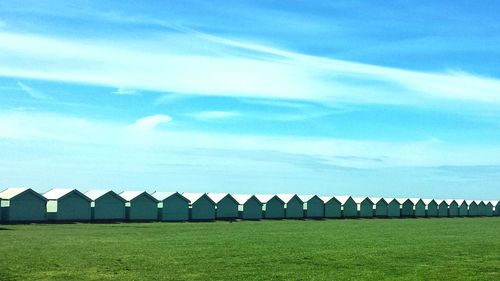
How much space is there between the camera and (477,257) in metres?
35.3

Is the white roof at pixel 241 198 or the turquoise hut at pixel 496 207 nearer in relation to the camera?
the white roof at pixel 241 198

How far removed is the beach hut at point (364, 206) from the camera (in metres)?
117

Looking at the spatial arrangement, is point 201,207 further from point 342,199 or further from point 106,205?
point 342,199

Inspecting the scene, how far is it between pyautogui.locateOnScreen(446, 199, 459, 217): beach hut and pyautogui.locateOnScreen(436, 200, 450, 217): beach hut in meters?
0.84

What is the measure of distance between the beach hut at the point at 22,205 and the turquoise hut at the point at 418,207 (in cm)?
7962

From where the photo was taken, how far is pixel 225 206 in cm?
9725

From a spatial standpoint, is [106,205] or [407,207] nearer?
[106,205]

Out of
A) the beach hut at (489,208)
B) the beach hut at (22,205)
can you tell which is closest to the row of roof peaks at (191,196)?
the beach hut at (22,205)

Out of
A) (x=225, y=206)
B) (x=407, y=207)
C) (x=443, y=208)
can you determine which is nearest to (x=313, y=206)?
(x=225, y=206)

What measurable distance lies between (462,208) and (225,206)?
71.7 m

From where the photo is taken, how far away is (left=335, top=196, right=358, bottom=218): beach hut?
115m

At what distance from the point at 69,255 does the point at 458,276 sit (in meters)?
20.2

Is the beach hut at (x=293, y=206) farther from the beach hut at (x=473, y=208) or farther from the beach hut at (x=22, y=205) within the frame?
the beach hut at (x=473, y=208)

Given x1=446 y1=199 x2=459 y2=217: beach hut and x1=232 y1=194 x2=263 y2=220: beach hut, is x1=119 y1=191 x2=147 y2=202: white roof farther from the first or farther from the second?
x1=446 y1=199 x2=459 y2=217: beach hut
